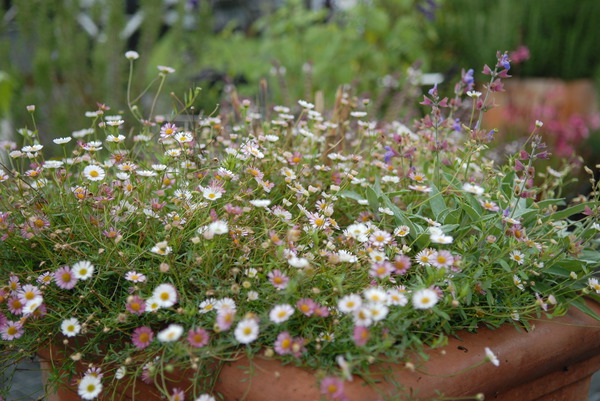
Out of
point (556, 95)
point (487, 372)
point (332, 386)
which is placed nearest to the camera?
point (332, 386)

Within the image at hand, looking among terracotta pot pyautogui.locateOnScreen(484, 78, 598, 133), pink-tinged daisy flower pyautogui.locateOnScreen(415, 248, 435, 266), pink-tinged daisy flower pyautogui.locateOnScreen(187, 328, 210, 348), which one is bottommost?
terracotta pot pyautogui.locateOnScreen(484, 78, 598, 133)

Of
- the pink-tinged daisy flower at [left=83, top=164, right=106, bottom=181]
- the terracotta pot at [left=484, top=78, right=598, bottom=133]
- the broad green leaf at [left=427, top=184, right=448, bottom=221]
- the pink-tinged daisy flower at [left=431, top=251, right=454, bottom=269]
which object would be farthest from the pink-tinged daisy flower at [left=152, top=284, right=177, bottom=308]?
the terracotta pot at [left=484, top=78, right=598, bottom=133]

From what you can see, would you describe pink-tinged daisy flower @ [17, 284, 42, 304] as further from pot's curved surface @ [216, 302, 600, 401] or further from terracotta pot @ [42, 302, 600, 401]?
pot's curved surface @ [216, 302, 600, 401]

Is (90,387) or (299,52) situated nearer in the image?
(90,387)

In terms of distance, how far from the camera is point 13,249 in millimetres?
1292

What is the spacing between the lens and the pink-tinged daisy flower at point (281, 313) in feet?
3.26

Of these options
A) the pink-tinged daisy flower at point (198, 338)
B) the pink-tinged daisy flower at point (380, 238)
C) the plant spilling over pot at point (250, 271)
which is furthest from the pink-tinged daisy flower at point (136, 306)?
the pink-tinged daisy flower at point (380, 238)

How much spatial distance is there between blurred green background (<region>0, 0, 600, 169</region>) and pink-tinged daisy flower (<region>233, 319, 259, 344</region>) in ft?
4.78

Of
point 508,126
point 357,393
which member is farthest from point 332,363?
point 508,126

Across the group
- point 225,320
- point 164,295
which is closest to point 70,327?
point 164,295

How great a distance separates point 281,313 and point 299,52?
134 inches

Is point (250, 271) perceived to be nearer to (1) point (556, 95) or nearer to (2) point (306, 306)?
(2) point (306, 306)

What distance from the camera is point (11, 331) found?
3.71 ft

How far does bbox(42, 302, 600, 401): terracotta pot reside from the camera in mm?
1010
